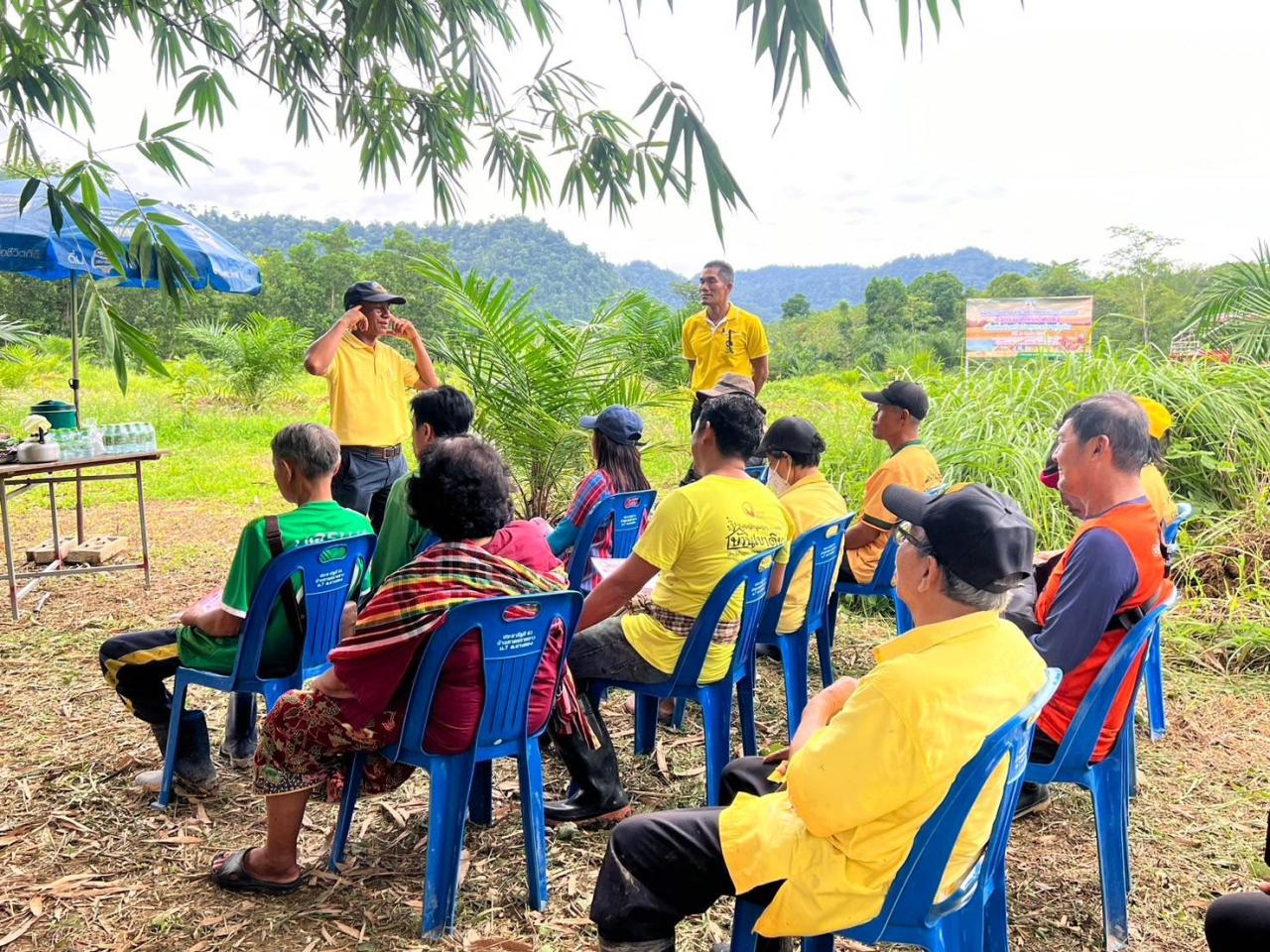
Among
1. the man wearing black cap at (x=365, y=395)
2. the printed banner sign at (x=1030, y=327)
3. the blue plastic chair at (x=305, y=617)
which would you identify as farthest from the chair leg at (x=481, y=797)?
the printed banner sign at (x=1030, y=327)

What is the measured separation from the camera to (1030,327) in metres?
8.02

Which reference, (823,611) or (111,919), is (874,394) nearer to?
(823,611)

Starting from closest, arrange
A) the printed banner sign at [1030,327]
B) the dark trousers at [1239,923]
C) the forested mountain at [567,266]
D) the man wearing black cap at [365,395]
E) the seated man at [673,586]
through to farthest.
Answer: the dark trousers at [1239,923] → the seated man at [673,586] → the man wearing black cap at [365,395] → the printed banner sign at [1030,327] → the forested mountain at [567,266]

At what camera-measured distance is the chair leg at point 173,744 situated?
3.13 m

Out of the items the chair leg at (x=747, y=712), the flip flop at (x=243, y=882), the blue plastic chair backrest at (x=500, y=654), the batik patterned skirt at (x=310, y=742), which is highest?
the blue plastic chair backrest at (x=500, y=654)

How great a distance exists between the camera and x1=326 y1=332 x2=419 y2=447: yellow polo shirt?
15.9 ft

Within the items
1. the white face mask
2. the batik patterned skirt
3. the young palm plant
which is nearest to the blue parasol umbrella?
the young palm plant

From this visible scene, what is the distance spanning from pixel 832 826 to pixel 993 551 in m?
0.54

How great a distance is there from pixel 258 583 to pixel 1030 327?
690cm

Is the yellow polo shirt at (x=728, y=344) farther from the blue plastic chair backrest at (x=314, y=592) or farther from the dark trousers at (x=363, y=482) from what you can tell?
the blue plastic chair backrest at (x=314, y=592)

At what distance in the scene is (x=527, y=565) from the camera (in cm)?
273

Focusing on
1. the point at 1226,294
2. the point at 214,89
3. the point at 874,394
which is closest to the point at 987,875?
the point at 874,394

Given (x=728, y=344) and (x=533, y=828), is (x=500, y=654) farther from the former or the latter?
(x=728, y=344)

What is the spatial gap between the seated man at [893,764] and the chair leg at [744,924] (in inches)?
1.4
